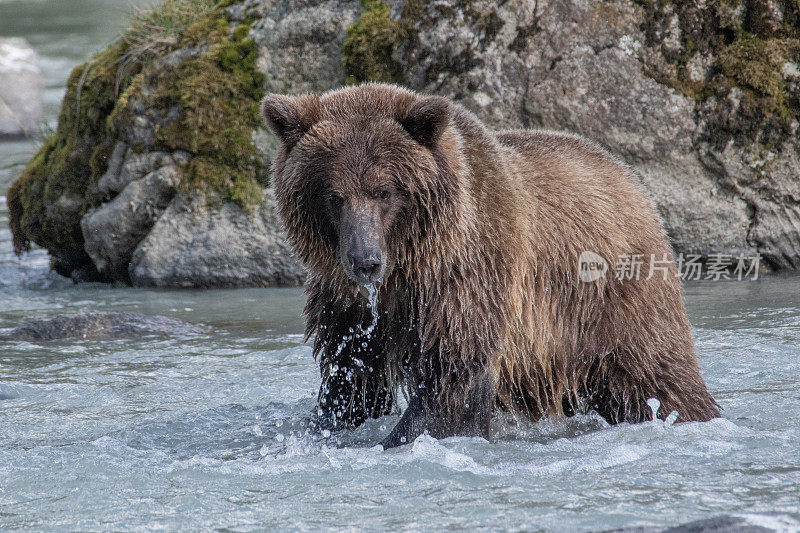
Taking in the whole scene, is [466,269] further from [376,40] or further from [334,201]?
[376,40]

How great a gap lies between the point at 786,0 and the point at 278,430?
649 centimetres

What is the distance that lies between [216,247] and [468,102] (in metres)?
2.92

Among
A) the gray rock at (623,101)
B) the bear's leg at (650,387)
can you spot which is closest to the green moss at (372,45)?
the gray rock at (623,101)

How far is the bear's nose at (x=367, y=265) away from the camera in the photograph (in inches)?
173

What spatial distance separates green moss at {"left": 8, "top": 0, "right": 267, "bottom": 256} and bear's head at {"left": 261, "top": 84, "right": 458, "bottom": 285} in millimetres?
4812

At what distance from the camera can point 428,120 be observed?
15.2ft

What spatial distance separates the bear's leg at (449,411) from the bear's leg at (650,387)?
2.68 ft

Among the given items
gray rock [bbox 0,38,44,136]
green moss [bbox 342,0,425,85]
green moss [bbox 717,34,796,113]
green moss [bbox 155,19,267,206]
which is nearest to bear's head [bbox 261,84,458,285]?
green moss [bbox 342,0,425,85]

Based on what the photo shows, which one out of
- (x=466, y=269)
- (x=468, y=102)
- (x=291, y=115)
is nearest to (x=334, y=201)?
(x=291, y=115)

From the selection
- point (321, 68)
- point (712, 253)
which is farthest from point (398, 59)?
point (712, 253)

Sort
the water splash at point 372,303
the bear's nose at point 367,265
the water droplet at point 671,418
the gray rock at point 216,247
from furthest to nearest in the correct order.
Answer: the gray rock at point 216,247 → the water droplet at point 671,418 → the water splash at point 372,303 → the bear's nose at point 367,265

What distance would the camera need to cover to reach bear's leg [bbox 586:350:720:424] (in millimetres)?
5301

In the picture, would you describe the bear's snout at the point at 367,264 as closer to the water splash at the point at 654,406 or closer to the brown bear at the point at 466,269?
the brown bear at the point at 466,269

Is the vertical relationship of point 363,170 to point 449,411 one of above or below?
above
